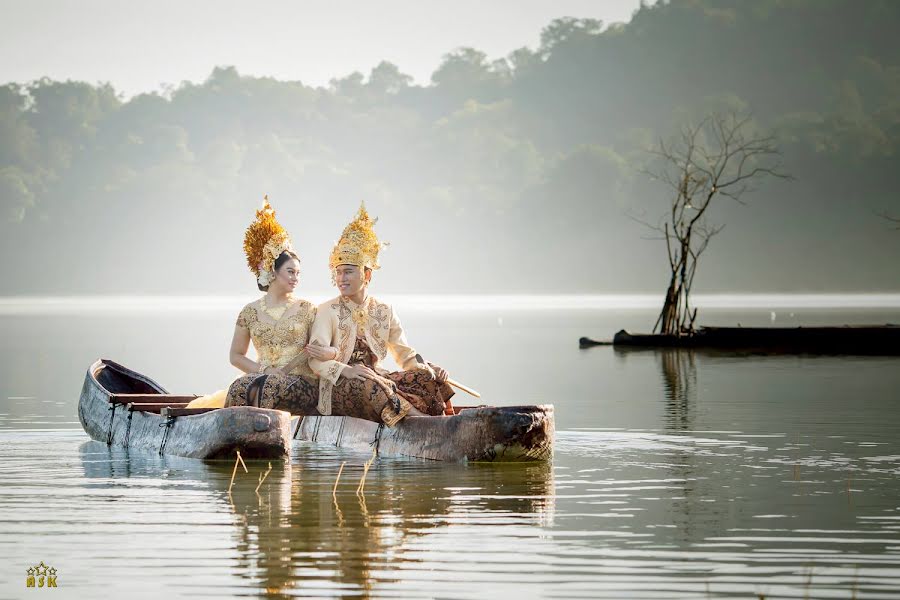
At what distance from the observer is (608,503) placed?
962cm

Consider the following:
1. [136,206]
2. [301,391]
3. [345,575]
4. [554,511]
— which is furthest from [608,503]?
[136,206]

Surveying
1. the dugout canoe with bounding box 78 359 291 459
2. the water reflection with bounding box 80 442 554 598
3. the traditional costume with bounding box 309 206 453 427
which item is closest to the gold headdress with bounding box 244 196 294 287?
the traditional costume with bounding box 309 206 453 427

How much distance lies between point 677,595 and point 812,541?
5.11ft

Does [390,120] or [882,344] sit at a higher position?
[390,120]

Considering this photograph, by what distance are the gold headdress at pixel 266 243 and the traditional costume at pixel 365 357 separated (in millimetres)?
541

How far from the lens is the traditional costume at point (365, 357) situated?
12055mm

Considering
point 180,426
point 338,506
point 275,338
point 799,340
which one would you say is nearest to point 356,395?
point 275,338

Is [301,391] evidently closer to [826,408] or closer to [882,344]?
[826,408]

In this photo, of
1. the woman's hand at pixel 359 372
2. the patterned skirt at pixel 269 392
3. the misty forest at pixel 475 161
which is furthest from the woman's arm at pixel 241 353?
the misty forest at pixel 475 161

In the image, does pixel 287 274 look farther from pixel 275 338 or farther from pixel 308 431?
pixel 308 431

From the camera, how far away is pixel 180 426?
40.3ft

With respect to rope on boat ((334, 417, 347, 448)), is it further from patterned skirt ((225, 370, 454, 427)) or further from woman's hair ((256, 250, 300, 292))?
woman's hair ((256, 250, 300, 292))

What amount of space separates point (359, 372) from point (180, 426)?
1.46 metres

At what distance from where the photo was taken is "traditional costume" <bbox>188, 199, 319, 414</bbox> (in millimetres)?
12344
